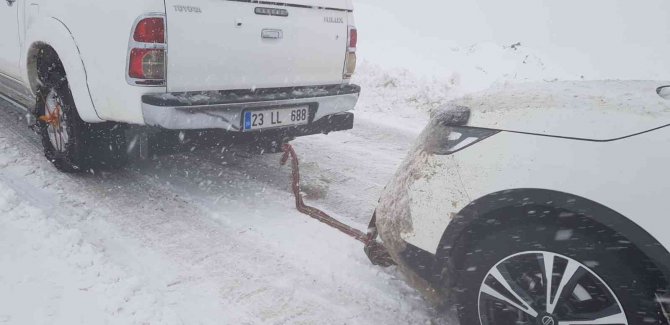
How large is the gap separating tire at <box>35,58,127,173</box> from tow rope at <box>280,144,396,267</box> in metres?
1.31

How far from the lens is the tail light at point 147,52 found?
9.84 ft

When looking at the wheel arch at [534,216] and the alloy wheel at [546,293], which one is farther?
the alloy wheel at [546,293]

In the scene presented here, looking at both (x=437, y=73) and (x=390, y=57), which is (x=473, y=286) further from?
(x=390, y=57)

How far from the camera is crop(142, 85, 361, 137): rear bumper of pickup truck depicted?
122 inches

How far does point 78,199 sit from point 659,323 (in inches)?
137

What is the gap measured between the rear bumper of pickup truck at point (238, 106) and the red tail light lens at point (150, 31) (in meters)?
0.33

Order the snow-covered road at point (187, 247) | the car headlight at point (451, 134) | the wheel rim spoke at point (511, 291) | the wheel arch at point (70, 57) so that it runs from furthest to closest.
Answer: the wheel arch at point (70, 57) < the snow-covered road at point (187, 247) < the car headlight at point (451, 134) < the wheel rim spoke at point (511, 291)

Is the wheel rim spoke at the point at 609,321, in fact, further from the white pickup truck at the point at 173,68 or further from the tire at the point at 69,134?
the tire at the point at 69,134

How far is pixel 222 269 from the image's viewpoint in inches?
112

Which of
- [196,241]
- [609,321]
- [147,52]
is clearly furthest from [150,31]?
[609,321]

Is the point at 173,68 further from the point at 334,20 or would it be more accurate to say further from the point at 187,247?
the point at 334,20

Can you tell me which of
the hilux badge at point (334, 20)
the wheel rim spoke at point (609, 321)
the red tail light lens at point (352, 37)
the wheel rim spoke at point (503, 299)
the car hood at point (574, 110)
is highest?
the hilux badge at point (334, 20)

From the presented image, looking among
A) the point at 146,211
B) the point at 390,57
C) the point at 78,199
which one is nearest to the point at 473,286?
the point at 146,211

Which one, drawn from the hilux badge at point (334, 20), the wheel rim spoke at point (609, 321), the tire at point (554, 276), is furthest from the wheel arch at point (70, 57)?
the wheel rim spoke at point (609, 321)
